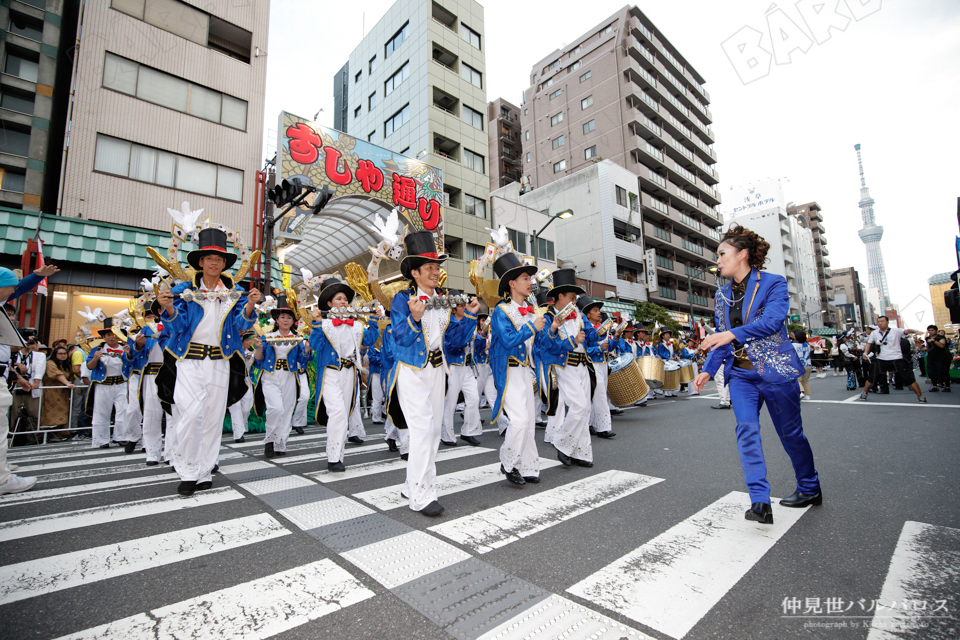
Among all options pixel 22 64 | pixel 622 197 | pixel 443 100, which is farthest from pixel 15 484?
pixel 622 197

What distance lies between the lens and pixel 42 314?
13.2 meters

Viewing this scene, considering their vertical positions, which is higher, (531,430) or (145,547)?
(531,430)

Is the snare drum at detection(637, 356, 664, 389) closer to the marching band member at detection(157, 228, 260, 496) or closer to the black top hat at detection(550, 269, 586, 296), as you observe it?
the black top hat at detection(550, 269, 586, 296)

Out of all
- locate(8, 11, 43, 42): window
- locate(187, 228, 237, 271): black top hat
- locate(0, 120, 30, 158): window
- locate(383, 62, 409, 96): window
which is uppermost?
locate(383, 62, 409, 96): window

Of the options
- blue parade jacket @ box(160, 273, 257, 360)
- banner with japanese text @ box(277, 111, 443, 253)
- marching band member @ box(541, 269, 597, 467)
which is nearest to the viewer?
blue parade jacket @ box(160, 273, 257, 360)

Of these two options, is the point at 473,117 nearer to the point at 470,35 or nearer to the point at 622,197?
the point at 470,35

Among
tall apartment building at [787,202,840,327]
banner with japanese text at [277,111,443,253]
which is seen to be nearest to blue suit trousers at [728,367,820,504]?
banner with japanese text at [277,111,443,253]

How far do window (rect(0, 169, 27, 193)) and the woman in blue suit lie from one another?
22.4 m

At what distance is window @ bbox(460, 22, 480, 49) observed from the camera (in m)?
30.9

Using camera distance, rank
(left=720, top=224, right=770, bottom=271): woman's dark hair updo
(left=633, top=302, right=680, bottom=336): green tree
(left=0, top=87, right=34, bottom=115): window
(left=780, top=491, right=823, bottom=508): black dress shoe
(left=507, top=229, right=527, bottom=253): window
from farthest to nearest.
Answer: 1. (left=633, top=302, right=680, bottom=336): green tree
2. (left=507, top=229, right=527, bottom=253): window
3. (left=0, top=87, right=34, bottom=115): window
4. (left=720, top=224, right=770, bottom=271): woman's dark hair updo
5. (left=780, top=491, right=823, bottom=508): black dress shoe

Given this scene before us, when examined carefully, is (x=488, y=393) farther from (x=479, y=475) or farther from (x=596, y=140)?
(x=596, y=140)

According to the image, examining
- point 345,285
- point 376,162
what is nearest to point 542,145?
point 376,162

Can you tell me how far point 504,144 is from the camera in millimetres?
55156

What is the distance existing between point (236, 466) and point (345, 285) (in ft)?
8.65
